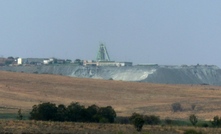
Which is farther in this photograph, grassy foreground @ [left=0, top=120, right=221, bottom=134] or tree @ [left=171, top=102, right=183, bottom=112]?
tree @ [left=171, top=102, right=183, bottom=112]

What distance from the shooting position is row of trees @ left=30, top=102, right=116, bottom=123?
66125mm

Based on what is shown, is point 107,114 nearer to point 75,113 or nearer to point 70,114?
point 75,113

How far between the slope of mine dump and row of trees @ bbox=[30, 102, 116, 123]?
9897cm

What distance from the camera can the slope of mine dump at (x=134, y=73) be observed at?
171 m

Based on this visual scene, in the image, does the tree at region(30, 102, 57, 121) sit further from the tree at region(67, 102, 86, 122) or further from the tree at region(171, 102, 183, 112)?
the tree at region(171, 102, 183, 112)

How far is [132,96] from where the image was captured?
4845 inches

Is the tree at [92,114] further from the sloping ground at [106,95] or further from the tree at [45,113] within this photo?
the sloping ground at [106,95]

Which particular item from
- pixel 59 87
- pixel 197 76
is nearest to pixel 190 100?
pixel 59 87

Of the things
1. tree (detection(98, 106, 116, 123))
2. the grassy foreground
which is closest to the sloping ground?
tree (detection(98, 106, 116, 123))

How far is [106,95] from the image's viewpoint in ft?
403

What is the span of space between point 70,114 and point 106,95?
55.6 metres

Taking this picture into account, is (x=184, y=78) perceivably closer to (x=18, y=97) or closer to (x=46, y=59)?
(x=46, y=59)

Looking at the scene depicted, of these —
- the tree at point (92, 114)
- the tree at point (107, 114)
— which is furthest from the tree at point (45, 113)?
the tree at point (107, 114)

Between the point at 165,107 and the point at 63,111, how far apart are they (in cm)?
4107
